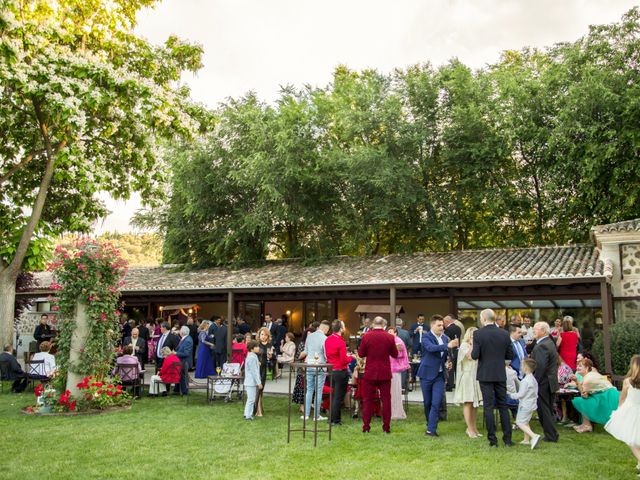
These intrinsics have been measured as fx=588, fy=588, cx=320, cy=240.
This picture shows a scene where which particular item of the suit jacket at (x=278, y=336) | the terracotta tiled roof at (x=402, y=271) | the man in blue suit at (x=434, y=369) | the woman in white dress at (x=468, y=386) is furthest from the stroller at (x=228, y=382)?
the terracotta tiled roof at (x=402, y=271)

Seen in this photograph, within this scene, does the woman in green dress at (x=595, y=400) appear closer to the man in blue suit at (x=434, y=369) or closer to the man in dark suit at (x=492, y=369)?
the man in dark suit at (x=492, y=369)

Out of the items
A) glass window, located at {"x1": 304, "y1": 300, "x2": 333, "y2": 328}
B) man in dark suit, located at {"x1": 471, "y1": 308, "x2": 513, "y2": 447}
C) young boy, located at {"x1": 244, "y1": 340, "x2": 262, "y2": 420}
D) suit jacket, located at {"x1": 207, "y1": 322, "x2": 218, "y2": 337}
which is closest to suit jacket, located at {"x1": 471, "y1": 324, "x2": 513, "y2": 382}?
man in dark suit, located at {"x1": 471, "y1": 308, "x2": 513, "y2": 447}

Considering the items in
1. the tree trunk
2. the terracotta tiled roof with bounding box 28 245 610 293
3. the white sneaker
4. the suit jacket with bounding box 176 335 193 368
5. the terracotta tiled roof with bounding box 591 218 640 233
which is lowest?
the white sneaker

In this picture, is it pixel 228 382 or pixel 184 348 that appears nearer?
pixel 228 382

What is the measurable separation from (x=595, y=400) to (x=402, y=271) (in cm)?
846

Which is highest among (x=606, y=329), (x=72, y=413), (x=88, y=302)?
(x=88, y=302)

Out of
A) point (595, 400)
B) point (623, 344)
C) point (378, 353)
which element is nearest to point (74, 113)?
point (378, 353)

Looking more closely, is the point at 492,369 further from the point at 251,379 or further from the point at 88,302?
the point at 88,302

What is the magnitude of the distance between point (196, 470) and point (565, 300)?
12.2m

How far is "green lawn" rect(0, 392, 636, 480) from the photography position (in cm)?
600

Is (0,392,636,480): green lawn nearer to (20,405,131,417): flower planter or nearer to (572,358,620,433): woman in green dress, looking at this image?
(572,358,620,433): woman in green dress

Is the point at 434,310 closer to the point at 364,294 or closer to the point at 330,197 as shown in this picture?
the point at 364,294

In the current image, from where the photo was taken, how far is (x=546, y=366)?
→ 7.53m

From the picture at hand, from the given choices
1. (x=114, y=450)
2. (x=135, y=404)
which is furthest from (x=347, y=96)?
(x=114, y=450)
